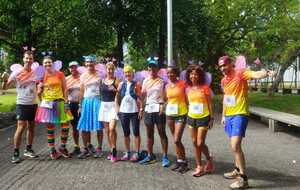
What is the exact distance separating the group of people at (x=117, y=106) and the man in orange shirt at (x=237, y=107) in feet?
1.89

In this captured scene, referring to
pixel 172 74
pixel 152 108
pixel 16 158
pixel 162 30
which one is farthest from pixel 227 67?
pixel 162 30

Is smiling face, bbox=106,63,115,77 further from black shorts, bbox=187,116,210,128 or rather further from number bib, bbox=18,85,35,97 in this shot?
black shorts, bbox=187,116,210,128

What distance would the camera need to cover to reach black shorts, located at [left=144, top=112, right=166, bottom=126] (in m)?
9.71

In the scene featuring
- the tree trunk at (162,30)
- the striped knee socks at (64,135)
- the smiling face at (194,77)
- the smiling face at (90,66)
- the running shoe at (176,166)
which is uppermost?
the tree trunk at (162,30)

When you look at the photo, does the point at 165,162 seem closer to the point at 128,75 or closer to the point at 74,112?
the point at 128,75

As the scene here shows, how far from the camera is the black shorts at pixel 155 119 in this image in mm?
9711

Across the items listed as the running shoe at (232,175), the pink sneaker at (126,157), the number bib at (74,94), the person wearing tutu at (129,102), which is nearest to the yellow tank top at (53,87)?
the number bib at (74,94)

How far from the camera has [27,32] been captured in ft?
80.4

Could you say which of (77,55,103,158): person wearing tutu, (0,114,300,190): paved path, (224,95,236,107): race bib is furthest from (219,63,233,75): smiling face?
(77,55,103,158): person wearing tutu

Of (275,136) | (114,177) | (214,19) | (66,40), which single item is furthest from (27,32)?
(114,177)

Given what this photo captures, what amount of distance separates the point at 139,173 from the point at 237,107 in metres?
2.08

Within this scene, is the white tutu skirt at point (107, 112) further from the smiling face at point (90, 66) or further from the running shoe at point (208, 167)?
the running shoe at point (208, 167)

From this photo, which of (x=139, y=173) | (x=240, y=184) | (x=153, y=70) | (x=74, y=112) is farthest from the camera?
(x=74, y=112)

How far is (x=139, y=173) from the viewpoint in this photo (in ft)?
29.5
